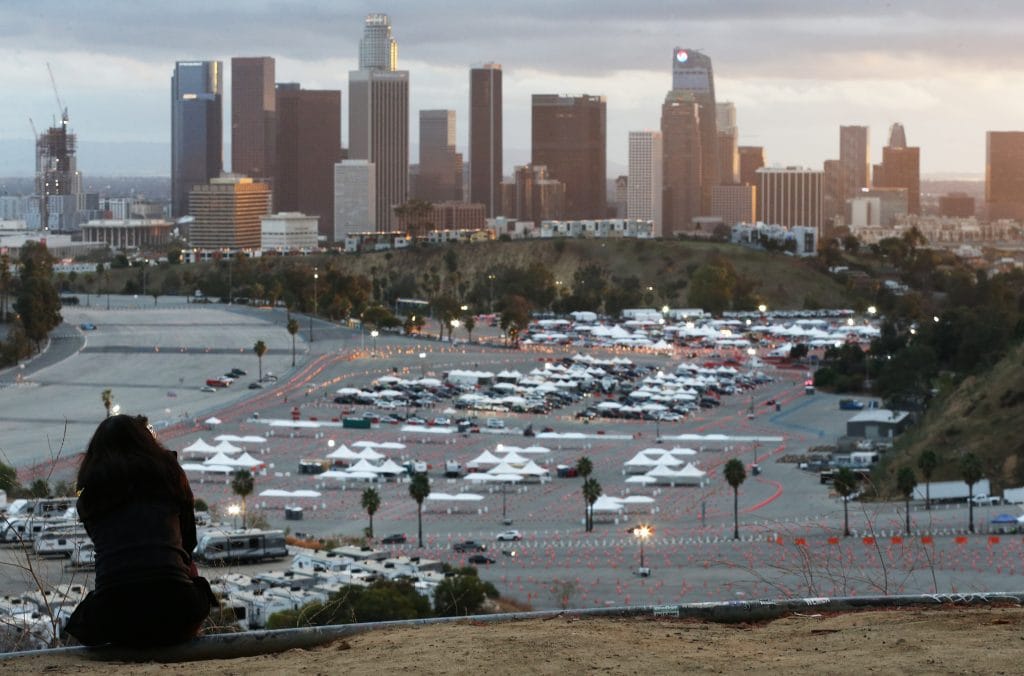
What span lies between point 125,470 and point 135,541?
271mm

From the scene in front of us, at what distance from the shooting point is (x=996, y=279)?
4146 inches

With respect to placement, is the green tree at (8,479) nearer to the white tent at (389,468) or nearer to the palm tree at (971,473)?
the palm tree at (971,473)

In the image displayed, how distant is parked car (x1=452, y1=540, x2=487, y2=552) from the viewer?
34.0 meters

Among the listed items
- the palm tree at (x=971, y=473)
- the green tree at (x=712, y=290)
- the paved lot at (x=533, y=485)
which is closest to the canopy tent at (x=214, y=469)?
the paved lot at (x=533, y=485)

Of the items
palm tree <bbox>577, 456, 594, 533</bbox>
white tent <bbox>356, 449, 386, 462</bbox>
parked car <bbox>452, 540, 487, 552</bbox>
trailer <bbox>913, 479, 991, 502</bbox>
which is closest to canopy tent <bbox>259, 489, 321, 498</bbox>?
white tent <bbox>356, 449, 386, 462</bbox>

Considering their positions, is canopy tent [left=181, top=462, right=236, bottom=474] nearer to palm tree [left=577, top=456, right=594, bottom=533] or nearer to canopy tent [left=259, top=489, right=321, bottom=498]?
canopy tent [left=259, top=489, right=321, bottom=498]

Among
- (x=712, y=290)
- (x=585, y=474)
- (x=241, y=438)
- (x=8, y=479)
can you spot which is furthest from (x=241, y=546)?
(x=712, y=290)

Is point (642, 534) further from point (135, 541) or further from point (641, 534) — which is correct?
point (135, 541)

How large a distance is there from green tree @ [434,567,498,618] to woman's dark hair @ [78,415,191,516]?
1892 centimetres

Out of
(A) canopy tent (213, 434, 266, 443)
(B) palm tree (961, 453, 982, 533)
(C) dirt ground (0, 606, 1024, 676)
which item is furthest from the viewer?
(A) canopy tent (213, 434, 266, 443)

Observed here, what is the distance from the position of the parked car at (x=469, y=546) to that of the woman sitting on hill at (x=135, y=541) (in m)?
27.7

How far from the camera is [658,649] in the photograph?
21.3 feet

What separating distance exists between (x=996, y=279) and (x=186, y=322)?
165 feet

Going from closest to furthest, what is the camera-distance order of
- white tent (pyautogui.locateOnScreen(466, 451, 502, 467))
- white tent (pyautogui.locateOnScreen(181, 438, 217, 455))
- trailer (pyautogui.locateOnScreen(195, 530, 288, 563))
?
1. trailer (pyautogui.locateOnScreen(195, 530, 288, 563))
2. white tent (pyautogui.locateOnScreen(466, 451, 502, 467))
3. white tent (pyautogui.locateOnScreen(181, 438, 217, 455))
